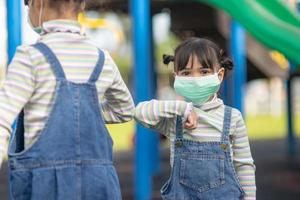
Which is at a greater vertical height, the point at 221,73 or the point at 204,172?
the point at 221,73

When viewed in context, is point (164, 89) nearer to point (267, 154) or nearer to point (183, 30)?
point (267, 154)

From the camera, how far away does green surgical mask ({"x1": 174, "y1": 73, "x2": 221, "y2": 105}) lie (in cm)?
270

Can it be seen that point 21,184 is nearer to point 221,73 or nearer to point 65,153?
point 65,153

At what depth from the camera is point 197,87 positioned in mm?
2695

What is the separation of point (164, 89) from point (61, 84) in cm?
3640

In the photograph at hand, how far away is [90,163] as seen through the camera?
224 cm

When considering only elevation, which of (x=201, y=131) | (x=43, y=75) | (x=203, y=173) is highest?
(x=43, y=75)

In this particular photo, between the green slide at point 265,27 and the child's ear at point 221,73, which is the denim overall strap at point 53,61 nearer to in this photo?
the child's ear at point 221,73

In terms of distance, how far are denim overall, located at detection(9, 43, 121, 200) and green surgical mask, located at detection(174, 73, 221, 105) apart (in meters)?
0.53

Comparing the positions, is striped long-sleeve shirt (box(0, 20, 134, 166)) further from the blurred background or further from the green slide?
the green slide

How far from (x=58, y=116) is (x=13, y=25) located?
3338 millimetres

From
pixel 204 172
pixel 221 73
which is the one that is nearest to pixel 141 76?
pixel 221 73

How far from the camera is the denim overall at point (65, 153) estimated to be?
2182mm

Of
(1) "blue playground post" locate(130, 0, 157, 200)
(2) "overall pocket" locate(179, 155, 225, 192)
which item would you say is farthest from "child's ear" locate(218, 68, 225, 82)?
(1) "blue playground post" locate(130, 0, 157, 200)
